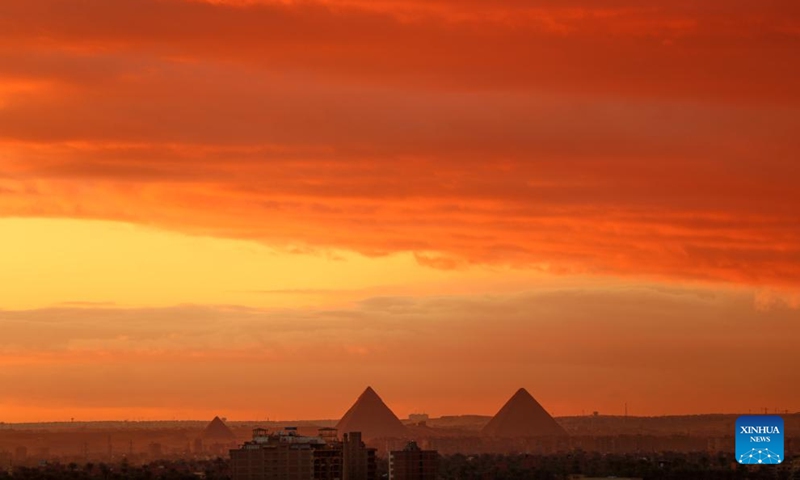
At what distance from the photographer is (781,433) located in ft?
390

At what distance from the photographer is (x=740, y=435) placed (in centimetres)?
11756

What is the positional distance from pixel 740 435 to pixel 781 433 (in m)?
3.40

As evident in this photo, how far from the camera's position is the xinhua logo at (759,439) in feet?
382

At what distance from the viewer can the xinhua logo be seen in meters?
116

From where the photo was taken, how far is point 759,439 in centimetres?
11838
